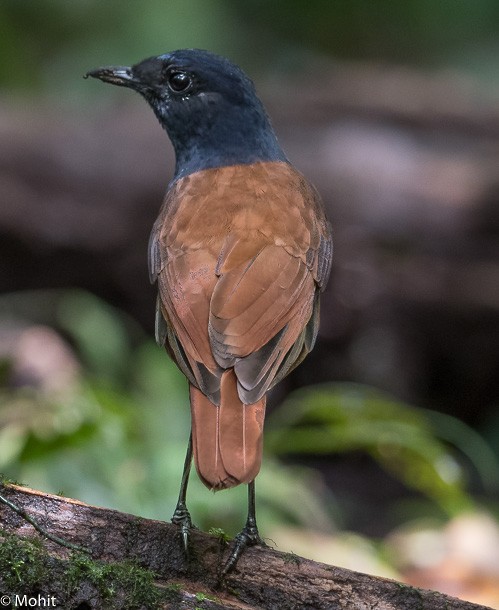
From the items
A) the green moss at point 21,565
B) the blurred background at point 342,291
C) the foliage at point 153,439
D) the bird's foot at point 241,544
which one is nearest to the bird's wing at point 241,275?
the bird's foot at point 241,544

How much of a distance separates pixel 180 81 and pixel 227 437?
83.8 inches

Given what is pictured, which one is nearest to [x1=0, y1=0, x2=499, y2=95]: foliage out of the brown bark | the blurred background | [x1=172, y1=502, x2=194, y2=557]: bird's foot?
the blurred background

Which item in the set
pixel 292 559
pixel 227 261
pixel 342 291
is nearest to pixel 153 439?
pixel 342 291

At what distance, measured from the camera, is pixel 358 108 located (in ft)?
27.8

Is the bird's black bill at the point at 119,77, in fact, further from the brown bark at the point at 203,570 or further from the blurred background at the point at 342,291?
the brown bark at the point at 203,570

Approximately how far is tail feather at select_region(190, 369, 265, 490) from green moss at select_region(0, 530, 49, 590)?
54cm

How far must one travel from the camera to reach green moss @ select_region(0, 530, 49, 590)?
3160 mm

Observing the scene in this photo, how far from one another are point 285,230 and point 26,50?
835cm

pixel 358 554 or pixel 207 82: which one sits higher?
pixel 207 82

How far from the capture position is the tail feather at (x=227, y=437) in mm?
3232

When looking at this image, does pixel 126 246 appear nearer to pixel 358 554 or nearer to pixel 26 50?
pixel 358 554

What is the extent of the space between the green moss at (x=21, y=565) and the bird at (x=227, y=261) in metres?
0.52

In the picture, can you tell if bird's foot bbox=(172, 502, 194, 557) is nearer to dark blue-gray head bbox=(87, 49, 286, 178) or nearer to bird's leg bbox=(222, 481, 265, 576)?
bird's leg bbox=(222, 481, 265, 576)

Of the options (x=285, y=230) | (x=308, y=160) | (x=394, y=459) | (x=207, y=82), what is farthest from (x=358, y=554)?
(x=308, y=160)
